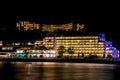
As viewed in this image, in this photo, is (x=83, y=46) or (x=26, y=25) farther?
(x=26, y=25)

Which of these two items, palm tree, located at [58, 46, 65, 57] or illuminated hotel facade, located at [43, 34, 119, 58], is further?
palm tree, located at [58, 46, 65, 57]

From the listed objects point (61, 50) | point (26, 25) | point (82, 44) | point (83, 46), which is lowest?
point (61, 50)

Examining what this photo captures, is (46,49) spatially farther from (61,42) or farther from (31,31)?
(31,31)

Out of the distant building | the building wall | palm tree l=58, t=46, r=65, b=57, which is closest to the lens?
the building wall

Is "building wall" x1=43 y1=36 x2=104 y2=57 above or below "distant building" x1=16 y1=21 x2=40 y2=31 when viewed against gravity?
below

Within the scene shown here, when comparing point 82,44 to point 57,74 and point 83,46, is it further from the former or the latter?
point 57,74

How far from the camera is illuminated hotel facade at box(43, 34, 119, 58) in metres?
133

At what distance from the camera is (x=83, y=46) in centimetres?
A: 13450

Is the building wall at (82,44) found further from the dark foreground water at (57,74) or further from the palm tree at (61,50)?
the dark foreground water at (57,74)

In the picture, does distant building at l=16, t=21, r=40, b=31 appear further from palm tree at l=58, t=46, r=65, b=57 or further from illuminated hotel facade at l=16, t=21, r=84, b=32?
palm tree at l=58, t=46, r=65, b=57

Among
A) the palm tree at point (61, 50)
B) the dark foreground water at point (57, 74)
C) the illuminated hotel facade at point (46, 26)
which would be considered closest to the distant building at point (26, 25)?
→ the illuminated hotel facade at point (46, 26)

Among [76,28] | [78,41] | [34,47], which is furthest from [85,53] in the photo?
[76,28]

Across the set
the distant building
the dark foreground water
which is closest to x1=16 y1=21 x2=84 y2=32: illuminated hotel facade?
the distant building

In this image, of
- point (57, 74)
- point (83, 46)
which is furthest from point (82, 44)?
point (57, 74)
